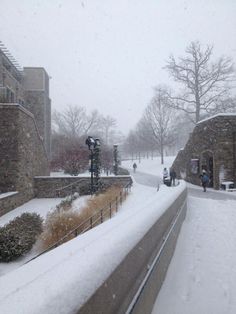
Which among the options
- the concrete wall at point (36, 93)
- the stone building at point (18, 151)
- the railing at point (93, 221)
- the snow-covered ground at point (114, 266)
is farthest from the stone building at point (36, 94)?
the snow-covered ground at point (114, 266)

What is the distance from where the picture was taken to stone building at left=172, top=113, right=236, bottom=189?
941 inches

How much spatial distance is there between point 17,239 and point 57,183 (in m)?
13.2

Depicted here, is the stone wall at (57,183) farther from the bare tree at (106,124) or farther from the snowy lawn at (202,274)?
the bare tree at (106,124)

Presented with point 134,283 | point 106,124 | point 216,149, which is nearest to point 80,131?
point 106,124

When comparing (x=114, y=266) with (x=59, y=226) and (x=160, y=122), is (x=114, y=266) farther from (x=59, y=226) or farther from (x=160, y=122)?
(x=160, y=122)

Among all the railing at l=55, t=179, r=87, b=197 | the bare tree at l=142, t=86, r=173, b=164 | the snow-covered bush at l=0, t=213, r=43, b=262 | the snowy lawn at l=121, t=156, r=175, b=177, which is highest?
the bare tree at l=142, t=86, r=173, b=164

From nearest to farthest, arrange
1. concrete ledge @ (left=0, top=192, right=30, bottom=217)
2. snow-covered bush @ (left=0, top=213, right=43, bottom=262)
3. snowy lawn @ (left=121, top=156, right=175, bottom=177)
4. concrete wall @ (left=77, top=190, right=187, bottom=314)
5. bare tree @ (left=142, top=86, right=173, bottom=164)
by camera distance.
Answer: concrete wall @ (left=77, top=190, right=187, bottom=314)
snow-covered bush @ (left=0, top=213, right=43, bottom=262)
concrete ledge @ (left=0, top=192, right=30, bottom=217)
snowy lawn @ (left=121, top=156, right=175, bottom=177)
bare tree @ (left=142, top=86, right=173, bottom=164)

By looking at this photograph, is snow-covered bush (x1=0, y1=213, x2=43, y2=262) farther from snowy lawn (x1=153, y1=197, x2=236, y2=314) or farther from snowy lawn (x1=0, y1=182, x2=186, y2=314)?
snowy lawn (x1=0, y1=182, x2=186, y2=314)

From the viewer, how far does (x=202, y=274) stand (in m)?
5.33

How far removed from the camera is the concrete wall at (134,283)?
227 cm

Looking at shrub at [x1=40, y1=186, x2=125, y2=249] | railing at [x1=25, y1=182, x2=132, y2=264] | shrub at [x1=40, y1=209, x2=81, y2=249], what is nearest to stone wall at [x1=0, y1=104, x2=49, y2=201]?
railing at [x1=25, y1=182, x2=132, y2=264]

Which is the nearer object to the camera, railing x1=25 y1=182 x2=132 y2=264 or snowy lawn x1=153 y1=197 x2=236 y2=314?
snowy lawn x1=153 y1=197 x2=236 y2=314

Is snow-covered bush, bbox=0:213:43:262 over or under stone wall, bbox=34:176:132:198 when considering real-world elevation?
under

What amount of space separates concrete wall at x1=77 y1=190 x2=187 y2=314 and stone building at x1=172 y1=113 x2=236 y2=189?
20.2 metres
